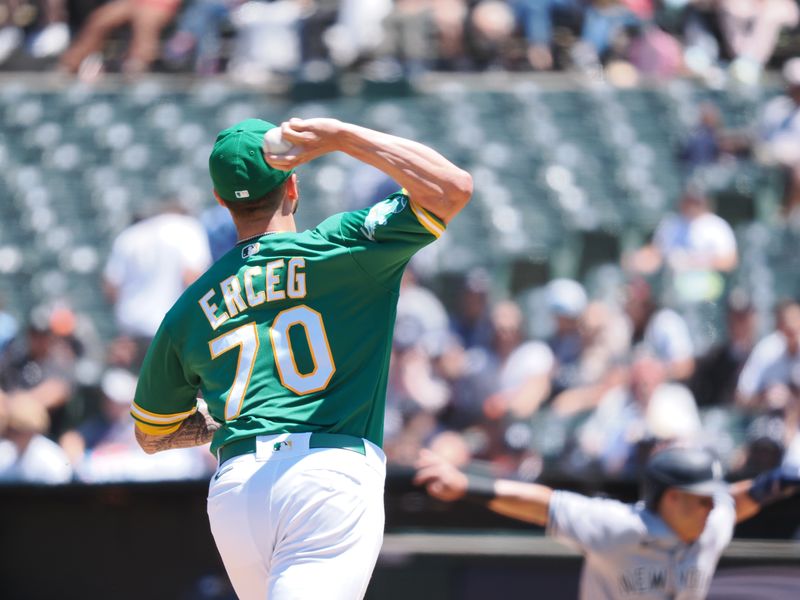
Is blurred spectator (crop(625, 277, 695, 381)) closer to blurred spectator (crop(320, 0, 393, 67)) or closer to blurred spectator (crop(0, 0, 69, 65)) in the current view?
blurred spectator (crop(320, 0, 393, 67))

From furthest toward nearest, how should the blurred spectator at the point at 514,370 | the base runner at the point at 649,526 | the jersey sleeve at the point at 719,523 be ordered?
the blurred spectator at the point at 514,370
the jersey sleeve at the point at 719,523
the base runner at the point at 649,526

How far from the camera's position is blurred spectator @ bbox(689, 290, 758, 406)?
27.4ft

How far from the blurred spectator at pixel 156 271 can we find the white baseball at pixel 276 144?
5.63 metres

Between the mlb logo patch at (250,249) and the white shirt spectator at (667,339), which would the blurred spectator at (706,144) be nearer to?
the white shirt spectator at (667,339)

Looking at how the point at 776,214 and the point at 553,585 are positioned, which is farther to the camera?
the point at 776,214

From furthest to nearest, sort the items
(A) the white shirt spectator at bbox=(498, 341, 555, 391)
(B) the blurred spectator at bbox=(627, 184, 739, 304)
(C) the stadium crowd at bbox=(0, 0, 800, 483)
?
(B) the blurred spectator at bbox=(627, 184, 739, 304) → (A) the white shirt spectator at bbox=(498, 341, 555, 391) → (C) the stadium crowd at bbox=(0, 0, 800, 483)

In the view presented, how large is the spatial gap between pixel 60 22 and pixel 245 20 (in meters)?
2.07

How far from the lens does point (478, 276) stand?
9.16 metres

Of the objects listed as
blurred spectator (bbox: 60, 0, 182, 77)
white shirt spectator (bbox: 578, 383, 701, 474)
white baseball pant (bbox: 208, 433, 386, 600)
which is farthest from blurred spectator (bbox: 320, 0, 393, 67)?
white baseball pant (bbox: 208, 433, 386, 600)

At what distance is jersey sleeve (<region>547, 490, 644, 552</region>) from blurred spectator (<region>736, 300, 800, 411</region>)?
3929mm

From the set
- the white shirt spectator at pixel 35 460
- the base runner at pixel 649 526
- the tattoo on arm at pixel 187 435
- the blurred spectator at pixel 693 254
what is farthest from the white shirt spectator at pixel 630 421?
the tattoo on arm at pixel 187 435

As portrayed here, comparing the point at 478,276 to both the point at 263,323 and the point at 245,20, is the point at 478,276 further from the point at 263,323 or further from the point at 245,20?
the point at 263,323

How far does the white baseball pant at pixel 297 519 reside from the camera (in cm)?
279

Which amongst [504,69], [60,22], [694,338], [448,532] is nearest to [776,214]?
[694,338]
